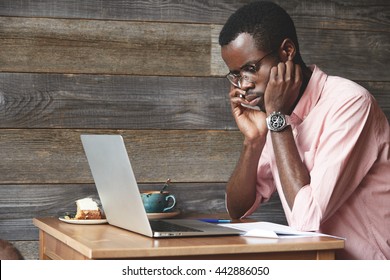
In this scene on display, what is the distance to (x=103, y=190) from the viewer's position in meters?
1.92

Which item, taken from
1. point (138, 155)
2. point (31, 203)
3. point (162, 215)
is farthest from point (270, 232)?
point (31, 203)

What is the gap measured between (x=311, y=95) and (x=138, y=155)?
0.84 meters

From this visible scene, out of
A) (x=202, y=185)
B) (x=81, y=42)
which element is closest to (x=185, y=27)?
(x=81, y=42)

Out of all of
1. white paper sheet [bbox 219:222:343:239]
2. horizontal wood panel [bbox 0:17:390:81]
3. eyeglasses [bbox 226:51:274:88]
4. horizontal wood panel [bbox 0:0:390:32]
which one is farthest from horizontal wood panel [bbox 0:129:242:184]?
white paper sheet [bbox 219:222:343:239]

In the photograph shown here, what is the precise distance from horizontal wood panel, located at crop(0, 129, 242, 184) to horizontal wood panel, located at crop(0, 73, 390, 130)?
0.03 m

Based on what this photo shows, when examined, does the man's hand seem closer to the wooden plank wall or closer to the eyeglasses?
the eyeglasses

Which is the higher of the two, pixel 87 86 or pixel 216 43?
pixel 216 43

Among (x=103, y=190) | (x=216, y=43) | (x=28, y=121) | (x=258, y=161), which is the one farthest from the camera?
(x=216, y=43)

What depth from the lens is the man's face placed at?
2072 mm

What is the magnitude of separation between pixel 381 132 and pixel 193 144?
0.90 meters

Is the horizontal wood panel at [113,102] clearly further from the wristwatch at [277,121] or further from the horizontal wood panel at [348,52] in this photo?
the wristwatch at [277,121]

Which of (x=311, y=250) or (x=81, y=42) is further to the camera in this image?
(x=81, y=42)

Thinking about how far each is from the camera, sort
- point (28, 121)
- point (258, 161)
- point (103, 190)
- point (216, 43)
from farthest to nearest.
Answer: point (216, 43)
point (28, 121)
point (258, 161)
point (103, 190)
